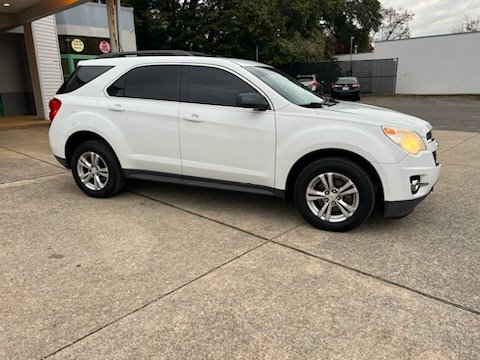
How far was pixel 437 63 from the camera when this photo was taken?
90.7 feet

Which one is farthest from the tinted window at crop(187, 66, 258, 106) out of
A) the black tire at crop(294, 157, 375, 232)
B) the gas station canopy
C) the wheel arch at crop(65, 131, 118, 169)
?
the gas station canopy

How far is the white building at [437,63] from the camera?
26531mm

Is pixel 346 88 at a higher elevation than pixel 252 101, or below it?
below

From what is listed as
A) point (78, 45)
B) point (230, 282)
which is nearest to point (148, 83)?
point (230, 282)

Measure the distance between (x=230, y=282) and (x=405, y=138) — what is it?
2.11m

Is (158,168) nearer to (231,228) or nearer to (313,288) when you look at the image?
(231,228)

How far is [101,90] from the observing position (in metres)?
5.02

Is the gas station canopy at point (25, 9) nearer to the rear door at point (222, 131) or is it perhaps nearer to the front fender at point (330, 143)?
the rear door at point (222, 131)

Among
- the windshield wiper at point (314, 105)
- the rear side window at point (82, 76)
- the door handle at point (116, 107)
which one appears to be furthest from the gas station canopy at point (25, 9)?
the windshield wiper at point (314, 105)

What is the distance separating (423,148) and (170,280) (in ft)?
8.63

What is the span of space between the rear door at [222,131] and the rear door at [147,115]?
0.43ft

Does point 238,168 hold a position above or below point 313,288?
above

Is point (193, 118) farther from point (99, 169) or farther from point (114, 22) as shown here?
point (114, 22)

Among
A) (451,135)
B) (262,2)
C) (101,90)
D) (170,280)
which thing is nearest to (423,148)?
(170,280)
